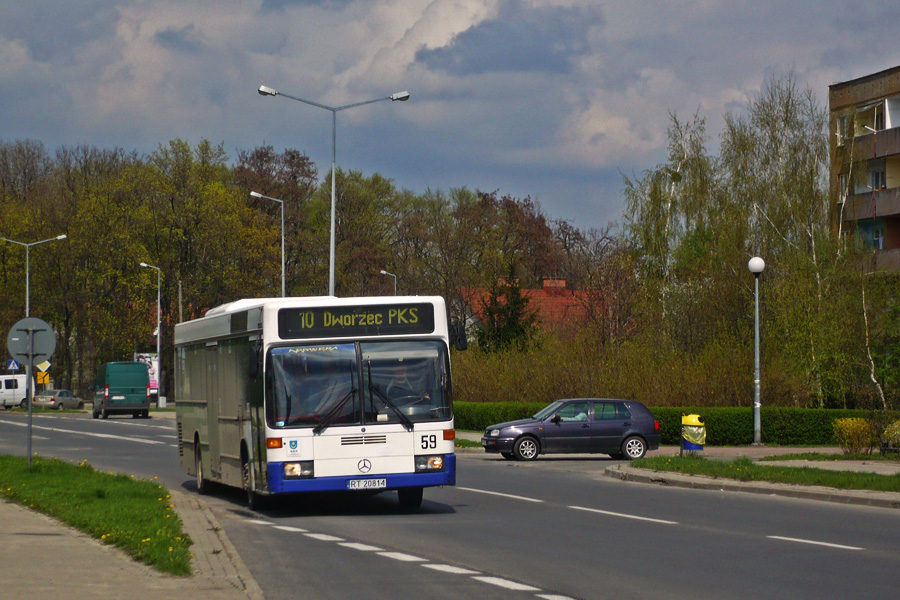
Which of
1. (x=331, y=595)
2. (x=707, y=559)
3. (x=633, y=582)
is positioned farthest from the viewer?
(x=707, y=559)

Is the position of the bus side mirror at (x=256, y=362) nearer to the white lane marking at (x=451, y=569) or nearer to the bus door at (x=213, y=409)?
the bus door at (x=213, y=409)

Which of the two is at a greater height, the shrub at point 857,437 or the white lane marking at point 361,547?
the shrub at point 857,437

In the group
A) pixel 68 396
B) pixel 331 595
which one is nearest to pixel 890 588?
pixel 331 595

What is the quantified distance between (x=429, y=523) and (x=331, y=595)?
5.52 m

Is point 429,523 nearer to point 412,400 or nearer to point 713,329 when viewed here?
point 412,400

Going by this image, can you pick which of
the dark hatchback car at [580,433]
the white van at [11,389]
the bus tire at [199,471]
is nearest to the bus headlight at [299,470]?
the bus tire at [199,471]

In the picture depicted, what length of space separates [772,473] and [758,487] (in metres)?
1.11

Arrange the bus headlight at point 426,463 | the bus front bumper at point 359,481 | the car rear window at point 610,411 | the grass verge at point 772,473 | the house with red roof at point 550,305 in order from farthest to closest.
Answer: the house with red roof at point 550,305
the car rear window at point 610,411
the grass verge at point 772,473
the bus headlight at point 426,463
the bus front bumper at point 359,481

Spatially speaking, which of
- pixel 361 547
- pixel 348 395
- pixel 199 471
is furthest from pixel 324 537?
pixel 199 471

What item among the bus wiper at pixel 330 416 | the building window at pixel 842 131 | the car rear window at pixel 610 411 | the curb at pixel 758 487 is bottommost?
the curb at pixel 758 487

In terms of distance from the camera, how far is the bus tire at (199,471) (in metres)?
19.5

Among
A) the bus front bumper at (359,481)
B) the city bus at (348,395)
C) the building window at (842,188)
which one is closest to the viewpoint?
the bus front bumper at (359,481)

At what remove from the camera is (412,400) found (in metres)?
15.7

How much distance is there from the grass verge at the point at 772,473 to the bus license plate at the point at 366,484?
7.09 m
